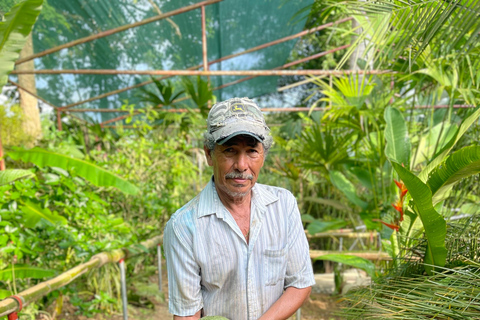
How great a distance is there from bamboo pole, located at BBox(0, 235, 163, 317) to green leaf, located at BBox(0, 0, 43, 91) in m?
1.05

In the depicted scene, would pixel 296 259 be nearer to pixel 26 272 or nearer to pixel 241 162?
pixel 241 162

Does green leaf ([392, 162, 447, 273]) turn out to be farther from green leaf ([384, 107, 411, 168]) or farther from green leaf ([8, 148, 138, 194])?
green leaf ([8, 148, 138, 194])

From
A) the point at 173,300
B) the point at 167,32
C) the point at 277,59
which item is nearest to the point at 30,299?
the point at 173,300

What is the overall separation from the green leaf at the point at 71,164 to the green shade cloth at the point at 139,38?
2138 mm

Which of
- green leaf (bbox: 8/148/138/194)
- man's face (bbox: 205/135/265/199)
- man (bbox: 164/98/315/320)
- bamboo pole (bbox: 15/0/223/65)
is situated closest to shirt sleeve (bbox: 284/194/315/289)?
man (bbox: 164/98/315/320)

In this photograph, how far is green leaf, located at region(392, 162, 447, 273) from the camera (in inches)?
64.9

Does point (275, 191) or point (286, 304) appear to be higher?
point (275, 191)

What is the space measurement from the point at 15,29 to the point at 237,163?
130 centimetres

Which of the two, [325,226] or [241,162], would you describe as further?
[325,226]

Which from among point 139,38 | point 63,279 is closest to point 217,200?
point 63,279

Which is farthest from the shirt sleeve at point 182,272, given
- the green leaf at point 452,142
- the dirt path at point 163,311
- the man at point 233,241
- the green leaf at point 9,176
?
the dirt path at point 163,311

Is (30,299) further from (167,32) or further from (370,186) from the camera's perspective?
(167,32)

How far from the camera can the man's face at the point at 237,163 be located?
4.34 feet

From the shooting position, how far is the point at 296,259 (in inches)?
57.5
